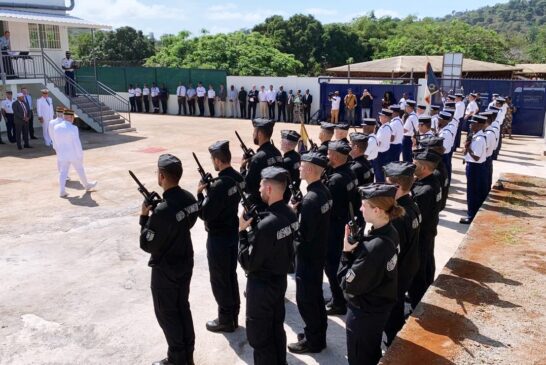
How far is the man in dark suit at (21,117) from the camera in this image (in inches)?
582

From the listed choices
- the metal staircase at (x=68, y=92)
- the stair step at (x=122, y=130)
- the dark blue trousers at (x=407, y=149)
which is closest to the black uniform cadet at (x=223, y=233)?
the dark blue trousers at (x=407, y=149)

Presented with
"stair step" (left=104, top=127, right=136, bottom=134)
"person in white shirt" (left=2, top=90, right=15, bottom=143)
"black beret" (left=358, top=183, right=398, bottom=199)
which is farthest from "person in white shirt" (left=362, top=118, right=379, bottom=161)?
"stair step" (left=104, top=127, right=136, bottom=134)

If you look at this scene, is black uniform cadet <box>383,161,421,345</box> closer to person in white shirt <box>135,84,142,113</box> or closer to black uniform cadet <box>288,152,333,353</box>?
black uniform cadet <box>288,152,333,353</box>

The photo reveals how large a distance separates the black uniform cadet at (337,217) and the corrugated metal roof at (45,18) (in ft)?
53.5

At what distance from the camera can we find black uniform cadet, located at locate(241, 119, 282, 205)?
605 centimetres

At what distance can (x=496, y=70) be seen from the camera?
29.0 metres

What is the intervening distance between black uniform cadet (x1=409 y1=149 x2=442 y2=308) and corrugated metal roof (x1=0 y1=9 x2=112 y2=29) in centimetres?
1702

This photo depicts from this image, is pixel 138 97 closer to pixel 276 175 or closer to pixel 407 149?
pixel 407 149

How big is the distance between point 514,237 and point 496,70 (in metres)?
26.0

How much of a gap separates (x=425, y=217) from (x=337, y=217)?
3.12 ft

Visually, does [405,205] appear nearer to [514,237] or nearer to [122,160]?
[514,237]

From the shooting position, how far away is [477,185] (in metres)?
8.65

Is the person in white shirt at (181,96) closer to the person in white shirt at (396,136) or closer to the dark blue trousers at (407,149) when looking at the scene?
the dark blue trousers at (407,149)

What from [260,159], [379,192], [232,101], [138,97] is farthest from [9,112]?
[379,192]
